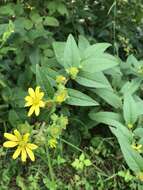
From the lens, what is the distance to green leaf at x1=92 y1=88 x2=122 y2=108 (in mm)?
2066

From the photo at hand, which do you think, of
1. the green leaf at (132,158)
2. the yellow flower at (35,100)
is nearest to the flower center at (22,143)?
the yellow flower at (35,100)

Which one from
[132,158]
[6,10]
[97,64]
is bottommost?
[132,158]

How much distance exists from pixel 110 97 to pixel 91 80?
134 mm

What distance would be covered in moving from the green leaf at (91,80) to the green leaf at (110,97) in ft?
0.26

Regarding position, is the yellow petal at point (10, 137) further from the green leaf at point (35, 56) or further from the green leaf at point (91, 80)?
the green leaf at point (35, 56)

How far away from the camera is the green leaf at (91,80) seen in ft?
6.48

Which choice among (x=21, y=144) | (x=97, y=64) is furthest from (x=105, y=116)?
(x=21, y=144)

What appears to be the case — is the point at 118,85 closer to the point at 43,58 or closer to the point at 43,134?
the point at 43,58

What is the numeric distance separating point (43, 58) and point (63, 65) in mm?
143

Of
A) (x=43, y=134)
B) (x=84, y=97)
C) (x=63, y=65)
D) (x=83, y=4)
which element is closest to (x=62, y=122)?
(x=43, y=134)

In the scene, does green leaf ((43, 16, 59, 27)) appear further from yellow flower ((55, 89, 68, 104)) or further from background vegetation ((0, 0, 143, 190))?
yellow flower ((55, 89, 68, 104))

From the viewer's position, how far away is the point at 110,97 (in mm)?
2072

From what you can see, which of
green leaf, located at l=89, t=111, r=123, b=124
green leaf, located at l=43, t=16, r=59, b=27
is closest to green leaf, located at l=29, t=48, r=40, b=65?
green leaf, located at l=43, t=16, r=59, b=27

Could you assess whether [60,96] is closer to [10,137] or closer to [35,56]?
[10,137]
